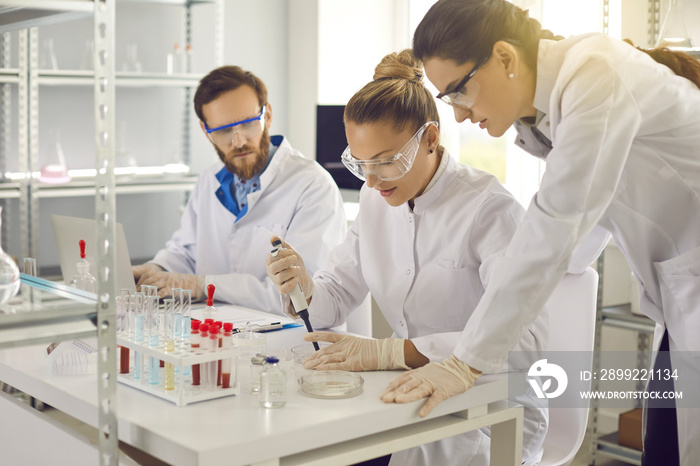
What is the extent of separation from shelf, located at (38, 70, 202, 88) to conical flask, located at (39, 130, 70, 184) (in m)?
0.26

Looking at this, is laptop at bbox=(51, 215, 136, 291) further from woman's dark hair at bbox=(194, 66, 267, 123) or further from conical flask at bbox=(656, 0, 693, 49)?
conical flask at bbox=(656, 0, 693, 49)

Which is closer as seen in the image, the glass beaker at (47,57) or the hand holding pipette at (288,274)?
the hand holding pipette at (288,274)

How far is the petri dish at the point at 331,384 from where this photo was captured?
3.98 feet

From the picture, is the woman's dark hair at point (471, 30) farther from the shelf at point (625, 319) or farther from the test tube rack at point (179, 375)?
the shelf at point (625, 319)

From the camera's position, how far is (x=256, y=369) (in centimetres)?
129

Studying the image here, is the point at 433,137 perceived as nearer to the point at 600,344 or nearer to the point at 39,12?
the point at 39,12

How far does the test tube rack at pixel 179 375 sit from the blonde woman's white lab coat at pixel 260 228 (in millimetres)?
903

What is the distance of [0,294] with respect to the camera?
40.3 inches

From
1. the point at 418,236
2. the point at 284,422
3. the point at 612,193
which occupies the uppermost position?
the point at 612,193

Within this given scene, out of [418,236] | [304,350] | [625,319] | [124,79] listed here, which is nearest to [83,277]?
[304,350]

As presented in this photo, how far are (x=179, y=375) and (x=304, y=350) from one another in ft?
1.34

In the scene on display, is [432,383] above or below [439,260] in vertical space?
below

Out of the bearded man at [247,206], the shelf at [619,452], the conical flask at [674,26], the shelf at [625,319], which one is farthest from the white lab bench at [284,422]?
the conical flask at [674,26]

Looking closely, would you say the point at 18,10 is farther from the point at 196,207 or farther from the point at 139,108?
the point at 139,108
